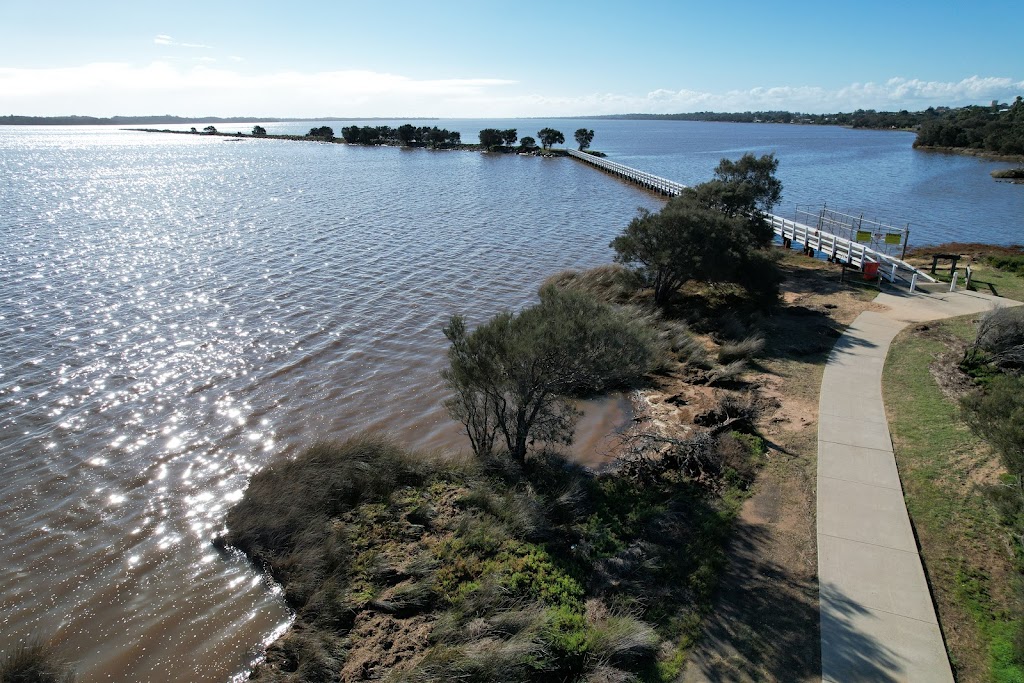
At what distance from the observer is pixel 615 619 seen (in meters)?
7.86

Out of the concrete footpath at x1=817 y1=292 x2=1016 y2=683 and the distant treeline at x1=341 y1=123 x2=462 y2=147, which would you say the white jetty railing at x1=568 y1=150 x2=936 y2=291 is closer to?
the concrete footpath at x1=817 y1=292 x2=1016 y2=683

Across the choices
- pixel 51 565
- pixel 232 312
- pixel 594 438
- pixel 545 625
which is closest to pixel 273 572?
pixel 51 565

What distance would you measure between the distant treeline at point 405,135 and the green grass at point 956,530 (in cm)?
10721

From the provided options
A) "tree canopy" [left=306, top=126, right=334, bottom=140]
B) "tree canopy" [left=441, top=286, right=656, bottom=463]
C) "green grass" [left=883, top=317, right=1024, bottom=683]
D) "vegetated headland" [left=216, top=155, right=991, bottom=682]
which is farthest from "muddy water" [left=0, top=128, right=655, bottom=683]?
"tree canopy" [left=306, top=126, right=334, bottom=140]

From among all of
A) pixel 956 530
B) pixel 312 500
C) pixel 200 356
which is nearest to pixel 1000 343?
pixel 956 530

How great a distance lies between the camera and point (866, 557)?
29.3 ft

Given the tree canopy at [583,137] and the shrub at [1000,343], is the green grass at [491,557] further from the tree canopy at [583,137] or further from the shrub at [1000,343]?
the tree canopy at [583,137]

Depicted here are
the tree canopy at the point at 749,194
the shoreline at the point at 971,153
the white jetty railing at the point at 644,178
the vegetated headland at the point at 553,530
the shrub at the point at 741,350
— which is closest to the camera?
the vegetated headland at the point at 553,530

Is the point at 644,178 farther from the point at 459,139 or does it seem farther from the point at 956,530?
the point at 459,139

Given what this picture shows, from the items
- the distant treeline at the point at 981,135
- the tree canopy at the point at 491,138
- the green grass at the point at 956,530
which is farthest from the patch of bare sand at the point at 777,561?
the distant treeline at the point at 981,135

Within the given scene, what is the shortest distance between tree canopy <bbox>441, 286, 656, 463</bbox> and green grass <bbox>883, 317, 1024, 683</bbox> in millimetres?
5466

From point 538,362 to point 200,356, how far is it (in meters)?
12.0

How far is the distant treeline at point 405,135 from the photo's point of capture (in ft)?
375

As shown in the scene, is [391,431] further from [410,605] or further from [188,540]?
[410,605]
